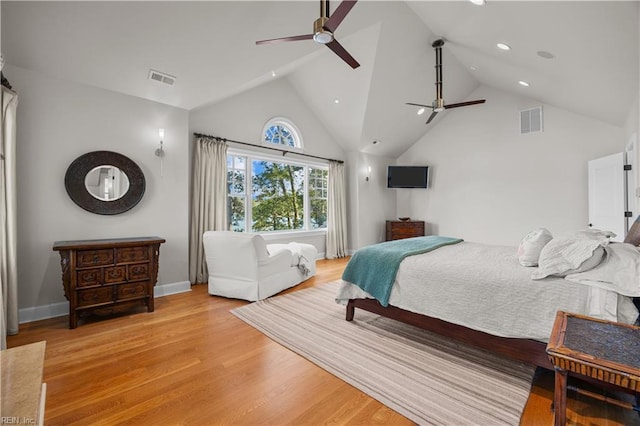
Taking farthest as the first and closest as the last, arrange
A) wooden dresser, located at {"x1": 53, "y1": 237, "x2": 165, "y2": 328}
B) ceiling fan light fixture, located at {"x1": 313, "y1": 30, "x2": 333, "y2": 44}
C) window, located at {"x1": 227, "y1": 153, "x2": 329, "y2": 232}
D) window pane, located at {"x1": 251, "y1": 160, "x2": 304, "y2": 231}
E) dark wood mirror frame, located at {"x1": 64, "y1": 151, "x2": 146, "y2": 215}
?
1. window pane, located at {"x1": 251, "y1": 160, "x2": 304, "y2": 231}
2. window, located at {"x1": 227, "y1": 153, "x2": 329, "y2": 232}
3. dark wood mirror frame, located at {"x1": 64, "y1": 151, "x2": 146, "y2": 215}
4. wooden dresser, located at {"x1": 53, "y1": 237, "x2": 165, "y2": 328}
5. ceiling fan light fixture, located at {"x1": 313, "y1": 30, "x2": 333, "y2": 44}

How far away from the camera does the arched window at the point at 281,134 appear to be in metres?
5.51

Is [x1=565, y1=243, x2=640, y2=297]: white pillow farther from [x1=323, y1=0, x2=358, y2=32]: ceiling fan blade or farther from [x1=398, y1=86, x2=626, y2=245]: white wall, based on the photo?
[x1=398, y1=86, x2=626, y2=245]: white wall

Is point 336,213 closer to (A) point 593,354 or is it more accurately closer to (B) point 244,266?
(B) point 244,266

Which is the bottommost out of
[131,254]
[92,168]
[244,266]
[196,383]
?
[196,383]

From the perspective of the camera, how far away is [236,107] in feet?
16.5

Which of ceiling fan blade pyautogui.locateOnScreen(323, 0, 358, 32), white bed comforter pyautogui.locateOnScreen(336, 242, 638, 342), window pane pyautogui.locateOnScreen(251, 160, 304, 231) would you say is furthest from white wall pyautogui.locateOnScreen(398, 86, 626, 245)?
ceiling fan blade pyautogui.locateOnScreen(323, 0, 358, 32)

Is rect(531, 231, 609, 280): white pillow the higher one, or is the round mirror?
the round mirror

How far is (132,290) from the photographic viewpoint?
3.15 m

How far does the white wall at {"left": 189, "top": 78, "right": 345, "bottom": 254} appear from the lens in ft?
15.5

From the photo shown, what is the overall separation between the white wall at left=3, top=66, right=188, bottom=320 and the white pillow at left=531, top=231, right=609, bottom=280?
13.4 ft

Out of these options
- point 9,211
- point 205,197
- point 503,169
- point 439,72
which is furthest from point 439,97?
point 9,211

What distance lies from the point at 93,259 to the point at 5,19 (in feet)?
7.31

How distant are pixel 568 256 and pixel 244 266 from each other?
3145 mm

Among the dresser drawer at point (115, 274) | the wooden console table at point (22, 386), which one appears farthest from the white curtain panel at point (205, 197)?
the wooden console table at point (22, 386)
